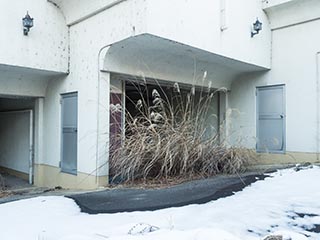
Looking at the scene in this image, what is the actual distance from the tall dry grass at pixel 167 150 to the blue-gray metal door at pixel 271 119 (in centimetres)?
182

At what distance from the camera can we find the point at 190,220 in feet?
10.1

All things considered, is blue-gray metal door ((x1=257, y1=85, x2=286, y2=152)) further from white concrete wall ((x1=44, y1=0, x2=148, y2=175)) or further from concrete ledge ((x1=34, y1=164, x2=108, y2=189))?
concrete ledge ((x1=34, y1=164, x2=108, y2=189))

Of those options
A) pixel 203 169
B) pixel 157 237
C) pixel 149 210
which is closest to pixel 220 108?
pixel 203 169

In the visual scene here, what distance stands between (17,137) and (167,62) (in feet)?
17.0

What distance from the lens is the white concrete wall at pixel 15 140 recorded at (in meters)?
8.53

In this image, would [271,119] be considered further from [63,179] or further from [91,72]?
[63,179]

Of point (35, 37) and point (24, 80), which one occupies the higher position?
point (35, 37)

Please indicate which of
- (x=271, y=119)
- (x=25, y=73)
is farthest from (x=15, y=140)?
(x=271, y=119)

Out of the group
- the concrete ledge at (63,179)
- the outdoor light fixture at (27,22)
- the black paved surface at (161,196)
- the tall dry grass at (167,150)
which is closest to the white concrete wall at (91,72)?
the concrete ledge at (63,179)

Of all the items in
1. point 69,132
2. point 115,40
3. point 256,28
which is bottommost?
point 69,132

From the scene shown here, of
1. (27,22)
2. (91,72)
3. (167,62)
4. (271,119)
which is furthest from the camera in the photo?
(271,119)

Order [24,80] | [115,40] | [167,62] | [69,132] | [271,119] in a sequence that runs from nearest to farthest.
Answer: [115,40], [167,62], [69,132], [24,80], [271,119]

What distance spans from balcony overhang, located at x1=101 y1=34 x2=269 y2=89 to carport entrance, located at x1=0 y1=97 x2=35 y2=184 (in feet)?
10.7

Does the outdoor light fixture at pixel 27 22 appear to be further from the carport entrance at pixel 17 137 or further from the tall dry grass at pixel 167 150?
the tall dry grass at pixel 167 150
